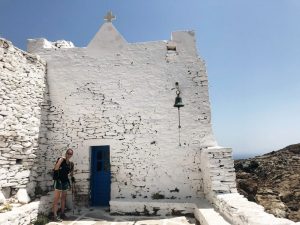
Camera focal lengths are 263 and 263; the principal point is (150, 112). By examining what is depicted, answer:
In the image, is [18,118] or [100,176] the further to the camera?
[100,176]

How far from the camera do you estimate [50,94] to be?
8828 mm

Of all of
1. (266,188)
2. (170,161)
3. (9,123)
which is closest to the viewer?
(9,123)

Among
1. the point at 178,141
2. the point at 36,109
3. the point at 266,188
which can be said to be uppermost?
the point at 36,109

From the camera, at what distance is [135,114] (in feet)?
27.7

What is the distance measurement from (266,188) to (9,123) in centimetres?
1060

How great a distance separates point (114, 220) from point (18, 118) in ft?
12.7

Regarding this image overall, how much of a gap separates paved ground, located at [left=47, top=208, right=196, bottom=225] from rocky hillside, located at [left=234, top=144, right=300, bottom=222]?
483 centimetres

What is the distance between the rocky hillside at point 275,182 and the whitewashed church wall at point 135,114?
4.28m

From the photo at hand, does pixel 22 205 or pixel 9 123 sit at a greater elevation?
pixel 9 123

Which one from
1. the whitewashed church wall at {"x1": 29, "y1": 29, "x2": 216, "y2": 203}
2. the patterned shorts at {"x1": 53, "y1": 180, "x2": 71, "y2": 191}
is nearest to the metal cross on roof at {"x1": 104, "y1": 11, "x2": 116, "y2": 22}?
the whitewashed church wall at {"x1": 29, "y1": 29, "x2": 216, "y2": 203}

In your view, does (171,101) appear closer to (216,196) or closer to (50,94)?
(216,196)

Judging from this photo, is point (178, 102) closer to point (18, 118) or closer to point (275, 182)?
point (18, 118)

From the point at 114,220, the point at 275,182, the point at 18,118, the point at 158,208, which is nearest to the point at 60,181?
the point at 114,220

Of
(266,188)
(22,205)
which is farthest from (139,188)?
(266,188)
